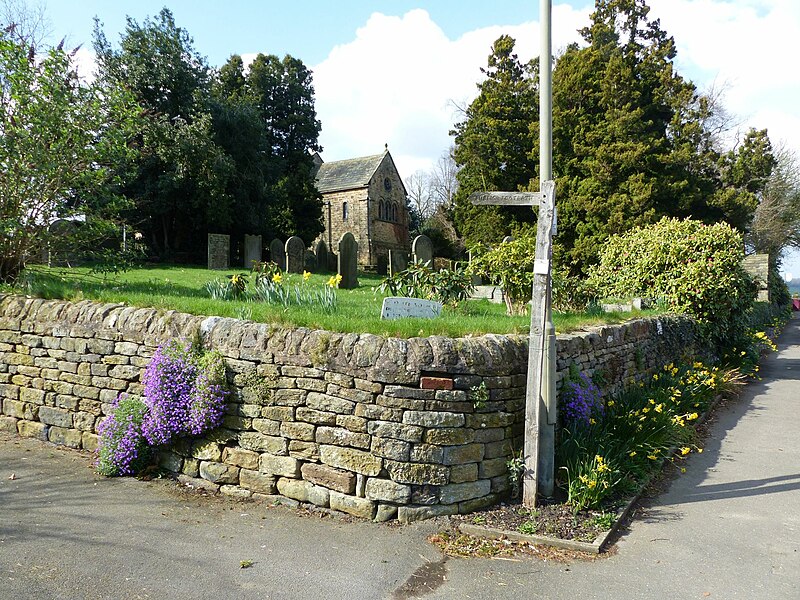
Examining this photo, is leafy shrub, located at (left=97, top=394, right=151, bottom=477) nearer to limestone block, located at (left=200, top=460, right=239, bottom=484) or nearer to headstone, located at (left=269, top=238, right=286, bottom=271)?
limestone block, located at (left=200, top=460, right=239, bottom=484)

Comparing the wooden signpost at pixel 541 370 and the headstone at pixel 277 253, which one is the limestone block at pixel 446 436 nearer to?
the wooden signpost at pixel 541 370

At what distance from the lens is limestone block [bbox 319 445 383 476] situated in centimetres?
500

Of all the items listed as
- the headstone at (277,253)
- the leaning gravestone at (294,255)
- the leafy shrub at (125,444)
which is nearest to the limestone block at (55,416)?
the leafy shrub at (125,444)

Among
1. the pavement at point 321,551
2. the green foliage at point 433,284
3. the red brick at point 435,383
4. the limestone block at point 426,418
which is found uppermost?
the green foliage at point 433,284

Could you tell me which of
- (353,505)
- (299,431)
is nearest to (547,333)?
(353,505)

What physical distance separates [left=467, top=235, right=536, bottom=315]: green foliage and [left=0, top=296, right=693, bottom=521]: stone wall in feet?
9.54

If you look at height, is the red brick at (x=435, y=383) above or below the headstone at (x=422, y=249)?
below

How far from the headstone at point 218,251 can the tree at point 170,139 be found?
2037 millimetres

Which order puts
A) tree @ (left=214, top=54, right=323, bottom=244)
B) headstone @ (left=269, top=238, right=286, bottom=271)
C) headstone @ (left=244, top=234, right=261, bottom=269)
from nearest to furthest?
headstone @ (left=269, top=238, right=286, bottom=271) < headstone @ (left=244, top=234, right=261, bottom=269) < tree @ (left=214, top=54, right=323, bottom=244)

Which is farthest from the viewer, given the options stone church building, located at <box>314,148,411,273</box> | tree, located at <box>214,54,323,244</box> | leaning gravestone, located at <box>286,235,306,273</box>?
stone church building, located at <box>314,148,411,273</box>

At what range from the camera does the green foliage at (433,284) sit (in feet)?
29.7

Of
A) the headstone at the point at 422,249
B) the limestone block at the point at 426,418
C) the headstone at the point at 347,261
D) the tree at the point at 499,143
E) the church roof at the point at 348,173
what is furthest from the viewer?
the church roof at the point at 348,173

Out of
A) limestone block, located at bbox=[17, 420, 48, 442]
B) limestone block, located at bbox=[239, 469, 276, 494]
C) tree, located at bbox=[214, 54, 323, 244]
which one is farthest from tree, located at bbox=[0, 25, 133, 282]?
tree, located at bbox=[214, 54, 323, 244]

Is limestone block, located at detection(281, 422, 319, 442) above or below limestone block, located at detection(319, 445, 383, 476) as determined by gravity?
above
